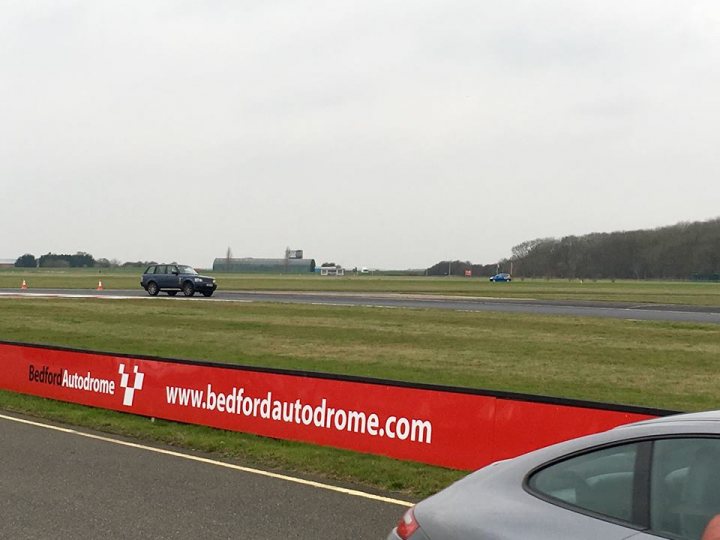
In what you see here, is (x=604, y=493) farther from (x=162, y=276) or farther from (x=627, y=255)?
(x=627, y=255)

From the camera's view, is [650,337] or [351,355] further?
[650,337]

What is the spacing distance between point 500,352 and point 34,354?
10.6m

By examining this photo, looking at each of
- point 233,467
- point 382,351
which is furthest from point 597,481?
point 382,351

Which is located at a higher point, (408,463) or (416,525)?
(416,525)

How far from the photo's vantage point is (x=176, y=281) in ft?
143

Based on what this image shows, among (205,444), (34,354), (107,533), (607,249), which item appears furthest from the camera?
(607,249)

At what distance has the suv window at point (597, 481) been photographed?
3098 millimetres

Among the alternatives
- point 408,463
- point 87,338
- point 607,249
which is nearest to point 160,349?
point 87,338

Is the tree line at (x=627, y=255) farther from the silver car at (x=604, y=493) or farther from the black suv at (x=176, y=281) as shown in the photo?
the silver car at (x=604, y=493)

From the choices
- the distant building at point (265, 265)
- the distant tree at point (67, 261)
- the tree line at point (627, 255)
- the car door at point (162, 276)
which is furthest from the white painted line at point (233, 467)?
the distant tree at point (67, 261)

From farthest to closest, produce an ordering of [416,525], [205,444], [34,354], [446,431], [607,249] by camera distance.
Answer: [607,249], [34,354], [205,444], [446,431], [416,525]

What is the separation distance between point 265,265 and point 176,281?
142273mm

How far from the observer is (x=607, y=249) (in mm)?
172375

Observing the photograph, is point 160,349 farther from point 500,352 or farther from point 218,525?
point 218,525
